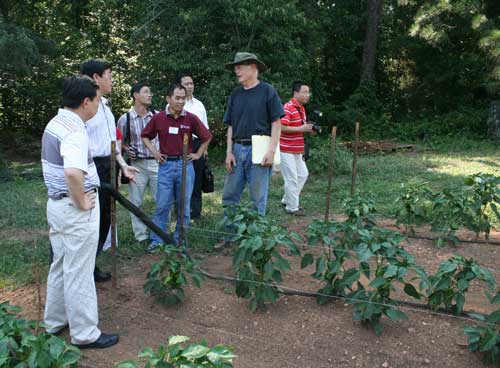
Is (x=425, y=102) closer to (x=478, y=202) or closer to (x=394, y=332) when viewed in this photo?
(x=478, y=202)

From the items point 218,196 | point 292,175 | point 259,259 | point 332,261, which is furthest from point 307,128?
point 259,259

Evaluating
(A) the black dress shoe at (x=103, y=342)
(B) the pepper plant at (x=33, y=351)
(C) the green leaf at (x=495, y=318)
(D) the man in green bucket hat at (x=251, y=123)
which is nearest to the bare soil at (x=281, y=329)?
(A) the black dress shoe at (x=103, y=342)

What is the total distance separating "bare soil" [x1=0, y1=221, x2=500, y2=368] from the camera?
3.25 meters

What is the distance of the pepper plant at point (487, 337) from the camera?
9.98 feet

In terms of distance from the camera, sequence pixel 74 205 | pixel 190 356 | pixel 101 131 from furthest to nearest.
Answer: pixel 101 131
pixel 74 205
pixel 190 356

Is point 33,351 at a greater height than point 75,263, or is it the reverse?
point 75,263

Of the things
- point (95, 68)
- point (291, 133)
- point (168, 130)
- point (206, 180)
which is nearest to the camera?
point (95, 68)

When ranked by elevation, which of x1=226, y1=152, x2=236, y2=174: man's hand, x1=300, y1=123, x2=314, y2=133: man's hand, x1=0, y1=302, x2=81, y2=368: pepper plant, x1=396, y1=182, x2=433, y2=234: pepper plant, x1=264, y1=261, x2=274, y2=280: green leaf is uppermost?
x1=300, y1=123, x2=314, y2=133: man's hand

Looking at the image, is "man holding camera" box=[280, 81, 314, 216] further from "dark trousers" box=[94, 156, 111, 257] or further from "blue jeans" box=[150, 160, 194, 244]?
"dark trousers" box=[94, 156, 111, 257]

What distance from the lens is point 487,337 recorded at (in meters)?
3.07

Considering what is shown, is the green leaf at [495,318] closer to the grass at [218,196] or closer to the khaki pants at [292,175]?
the grass at [218,196]

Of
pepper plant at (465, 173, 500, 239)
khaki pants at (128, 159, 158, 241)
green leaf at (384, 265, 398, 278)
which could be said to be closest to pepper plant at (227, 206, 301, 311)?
green leaf at (384, 265, 398, 278)

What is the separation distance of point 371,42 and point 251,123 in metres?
13.6

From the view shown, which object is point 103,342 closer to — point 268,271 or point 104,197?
point 268,271
